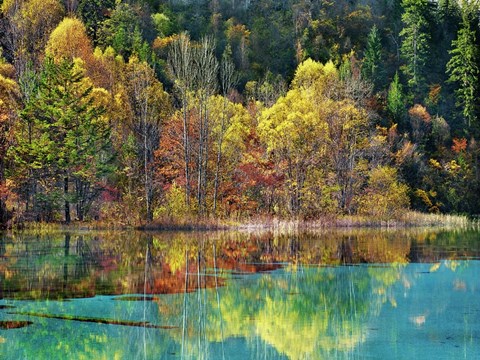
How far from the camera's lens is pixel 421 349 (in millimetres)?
11234

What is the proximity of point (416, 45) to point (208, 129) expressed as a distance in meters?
55.5

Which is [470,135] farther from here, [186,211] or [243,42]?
[186,211]

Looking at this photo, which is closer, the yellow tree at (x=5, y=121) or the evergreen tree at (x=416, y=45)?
the yellow tree at (x=5, y=121)

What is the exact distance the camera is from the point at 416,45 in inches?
3743

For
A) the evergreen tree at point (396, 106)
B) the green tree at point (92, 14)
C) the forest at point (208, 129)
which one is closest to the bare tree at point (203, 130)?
the forest at point (208, 129)

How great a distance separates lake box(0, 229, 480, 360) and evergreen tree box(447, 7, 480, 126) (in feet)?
210

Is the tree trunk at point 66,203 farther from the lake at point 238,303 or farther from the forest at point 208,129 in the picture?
the lake at point 238,303

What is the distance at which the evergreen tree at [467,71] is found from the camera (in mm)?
88188

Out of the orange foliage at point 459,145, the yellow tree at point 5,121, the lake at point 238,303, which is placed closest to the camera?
the lake at point 238,303

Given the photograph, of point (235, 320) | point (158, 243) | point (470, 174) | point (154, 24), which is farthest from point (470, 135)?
point (235, 320)

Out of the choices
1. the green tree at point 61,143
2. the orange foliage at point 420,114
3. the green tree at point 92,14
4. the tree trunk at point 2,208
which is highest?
the green tree at point 92,14

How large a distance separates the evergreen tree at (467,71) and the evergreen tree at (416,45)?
3.65m

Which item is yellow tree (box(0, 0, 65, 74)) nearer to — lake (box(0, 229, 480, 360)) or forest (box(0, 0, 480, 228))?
forest (box(0, 0, 480, 228))

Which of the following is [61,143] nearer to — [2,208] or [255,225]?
[2,208]
